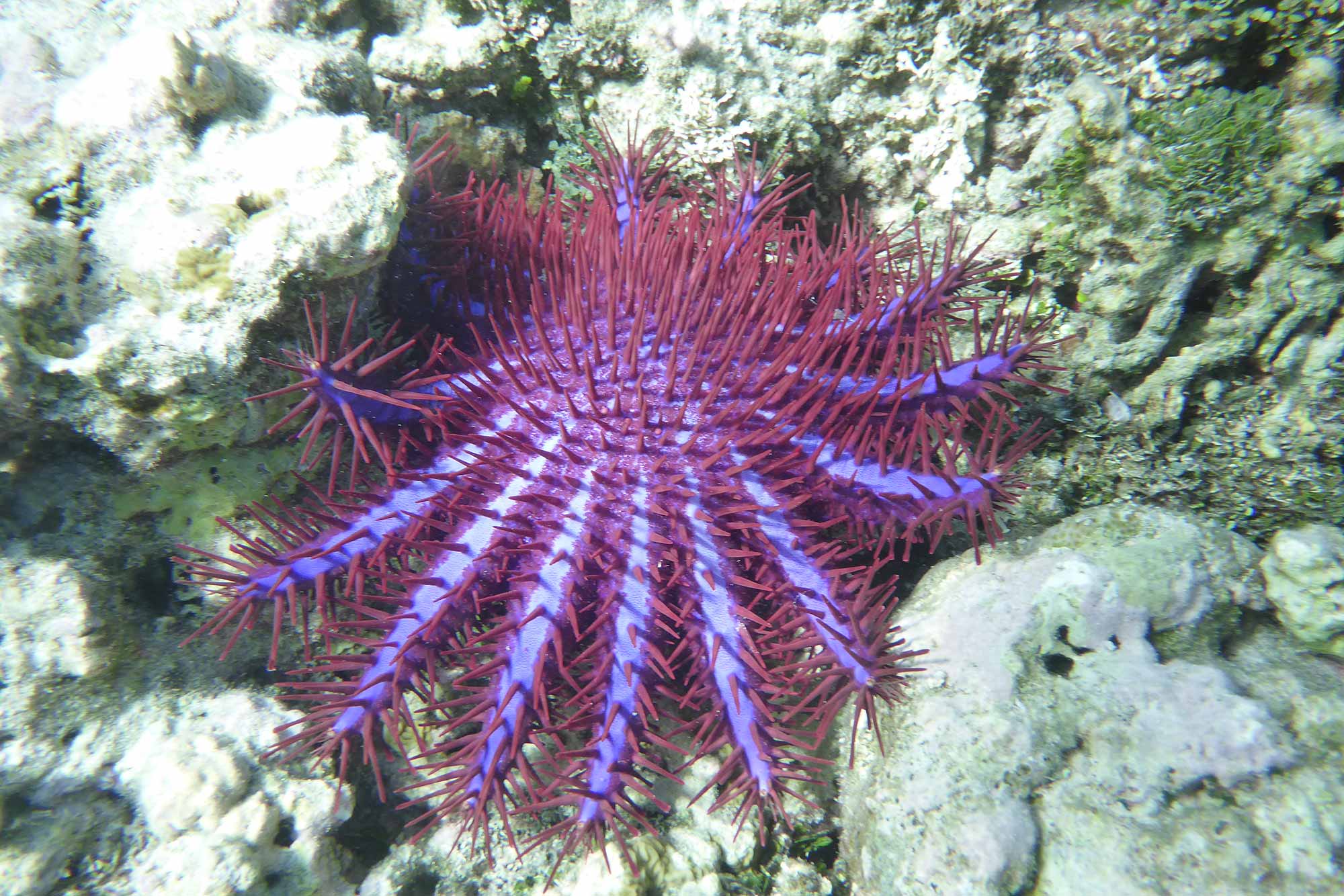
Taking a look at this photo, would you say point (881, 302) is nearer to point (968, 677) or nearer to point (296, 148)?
point (968, 677)

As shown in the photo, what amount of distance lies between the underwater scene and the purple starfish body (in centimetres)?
2

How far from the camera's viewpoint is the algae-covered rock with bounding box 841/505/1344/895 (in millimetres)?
1987

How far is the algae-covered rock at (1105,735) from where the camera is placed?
1.99 meters

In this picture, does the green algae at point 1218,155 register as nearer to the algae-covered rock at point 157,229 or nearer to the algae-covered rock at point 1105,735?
the algae-covered rock at point 1105,735

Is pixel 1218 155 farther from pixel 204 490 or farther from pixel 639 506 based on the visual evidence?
pixel 204 490

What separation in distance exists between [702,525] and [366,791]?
1.87m

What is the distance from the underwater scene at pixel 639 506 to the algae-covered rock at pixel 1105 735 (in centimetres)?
1

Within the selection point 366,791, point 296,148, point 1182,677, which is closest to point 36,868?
point 366,791

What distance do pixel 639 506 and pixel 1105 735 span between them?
1.73 metres

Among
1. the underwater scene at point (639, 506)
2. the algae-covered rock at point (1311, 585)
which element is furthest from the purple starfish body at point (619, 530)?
the algae-covered rock at point (1311, 585)

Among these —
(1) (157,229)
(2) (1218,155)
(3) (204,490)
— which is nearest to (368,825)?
(3) (204,490)

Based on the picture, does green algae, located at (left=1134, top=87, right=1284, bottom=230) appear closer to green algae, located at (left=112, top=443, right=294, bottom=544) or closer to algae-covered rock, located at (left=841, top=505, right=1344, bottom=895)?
algae-covered rock, located at (left=841, top=505, right=1344, bottom=895)

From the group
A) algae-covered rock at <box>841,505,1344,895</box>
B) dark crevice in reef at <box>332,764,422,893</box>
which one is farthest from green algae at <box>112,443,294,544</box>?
algae-covered rock at <box>841,505,1344,895</box>

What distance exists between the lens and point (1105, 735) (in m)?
2.18
